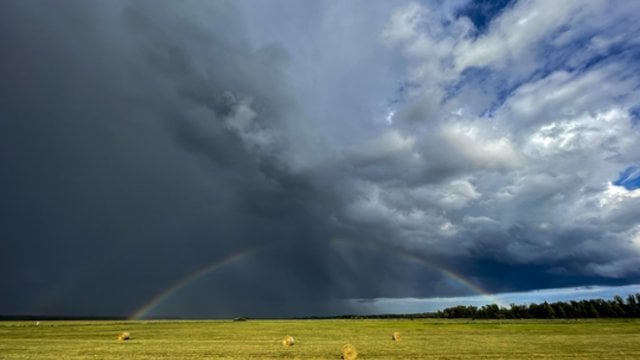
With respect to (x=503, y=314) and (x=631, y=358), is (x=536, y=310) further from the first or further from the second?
(x=631, y=358)

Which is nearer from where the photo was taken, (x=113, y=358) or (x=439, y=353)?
(x=113, y=358)

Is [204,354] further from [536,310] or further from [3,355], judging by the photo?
[536,310]

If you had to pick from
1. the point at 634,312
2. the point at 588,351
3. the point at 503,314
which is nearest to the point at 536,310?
the point at 503,314

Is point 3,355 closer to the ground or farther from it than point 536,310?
closer to the ground

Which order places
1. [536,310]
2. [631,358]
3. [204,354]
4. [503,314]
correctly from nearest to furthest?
1. [631,358]
2. [204,354]
3. [536,310]
4. [503,314]

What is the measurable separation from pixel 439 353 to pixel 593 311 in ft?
531

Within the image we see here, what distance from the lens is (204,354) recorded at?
31844mm

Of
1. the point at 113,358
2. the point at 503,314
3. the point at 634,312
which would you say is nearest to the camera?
the point at 113,358

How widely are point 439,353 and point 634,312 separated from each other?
16409cm

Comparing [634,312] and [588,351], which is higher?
[634,312]

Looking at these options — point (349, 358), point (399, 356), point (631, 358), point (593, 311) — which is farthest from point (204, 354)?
point (593, 311)

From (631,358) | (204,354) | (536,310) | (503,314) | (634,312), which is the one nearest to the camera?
(631,358)

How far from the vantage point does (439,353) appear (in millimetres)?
32281

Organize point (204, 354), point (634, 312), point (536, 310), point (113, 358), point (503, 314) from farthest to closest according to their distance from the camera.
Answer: point (503, 314) < point (536, 310) < point (634, 312) < point (204, 354) < point (113, 358)
